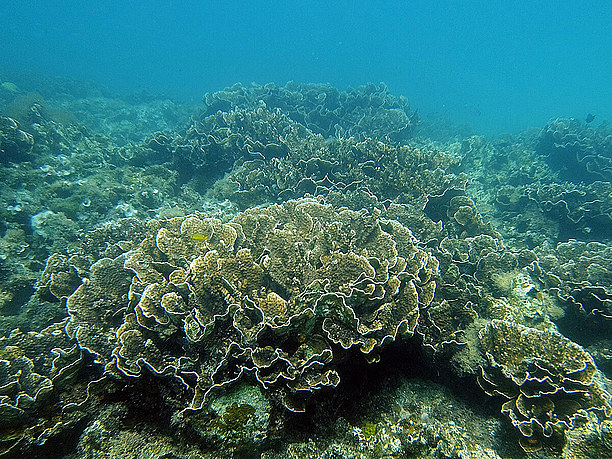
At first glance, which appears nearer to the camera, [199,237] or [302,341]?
[302,341]

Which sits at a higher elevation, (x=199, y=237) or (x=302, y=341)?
(x=199, y=237)

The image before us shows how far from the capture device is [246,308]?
2.96 metres

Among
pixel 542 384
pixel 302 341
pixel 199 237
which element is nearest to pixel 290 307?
pixel 302 341

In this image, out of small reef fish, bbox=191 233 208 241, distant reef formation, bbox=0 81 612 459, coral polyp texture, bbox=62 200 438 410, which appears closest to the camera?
distant reef formation, bbox=0 81 612 459

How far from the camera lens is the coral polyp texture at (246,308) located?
8.82 ft

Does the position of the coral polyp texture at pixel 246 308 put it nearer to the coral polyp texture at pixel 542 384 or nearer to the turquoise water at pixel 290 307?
the turquoise water at pixel 290 307

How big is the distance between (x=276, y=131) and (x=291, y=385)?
330 inches

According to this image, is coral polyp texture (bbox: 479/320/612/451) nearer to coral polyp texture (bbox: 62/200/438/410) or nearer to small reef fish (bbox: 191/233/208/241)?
coral polyp texture (bbox: 62/200/438/410)

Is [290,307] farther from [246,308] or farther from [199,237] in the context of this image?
[199,237]

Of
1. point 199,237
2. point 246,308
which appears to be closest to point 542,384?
point 246,308

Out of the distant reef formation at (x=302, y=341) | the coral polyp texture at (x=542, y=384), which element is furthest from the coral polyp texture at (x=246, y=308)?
the coral polyp texture at (x=542, y=384)

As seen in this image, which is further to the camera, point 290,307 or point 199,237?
point 199,237

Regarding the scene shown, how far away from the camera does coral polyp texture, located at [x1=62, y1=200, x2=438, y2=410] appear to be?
8.82 ft

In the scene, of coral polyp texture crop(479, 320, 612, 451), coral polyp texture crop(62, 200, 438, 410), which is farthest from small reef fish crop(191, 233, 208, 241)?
coral polyp texture crop(479, 320, 612, 451)
